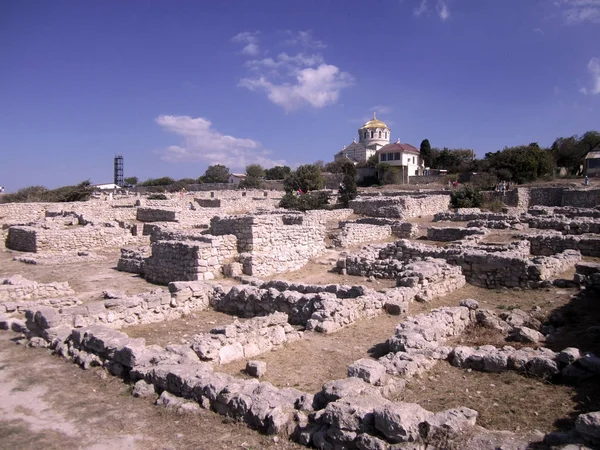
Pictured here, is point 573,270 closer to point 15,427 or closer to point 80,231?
point 15,427

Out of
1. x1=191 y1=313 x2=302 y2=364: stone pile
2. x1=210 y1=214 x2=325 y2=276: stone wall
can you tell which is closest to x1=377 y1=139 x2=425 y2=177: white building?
x1=210 y1=214 x2=325 y2=276: stone wall

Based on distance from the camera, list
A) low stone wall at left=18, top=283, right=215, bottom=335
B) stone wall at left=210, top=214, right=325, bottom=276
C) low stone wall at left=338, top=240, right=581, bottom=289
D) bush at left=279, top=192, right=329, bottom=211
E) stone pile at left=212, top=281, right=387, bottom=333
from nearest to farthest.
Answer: low stone wall at left=18, top=283, right=215, bottom=335 → stone pile at left=212, top=281, right=387, bottom=333 → low stone wall at left=338, top=240, right=581, bottom=289 → stone wall at left=210, top=214, right=325, bottom=276 → bush at left=279, top=192, right=329, bottom=211

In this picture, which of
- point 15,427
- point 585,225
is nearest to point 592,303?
point 15,427

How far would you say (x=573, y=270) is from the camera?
13.4 metres

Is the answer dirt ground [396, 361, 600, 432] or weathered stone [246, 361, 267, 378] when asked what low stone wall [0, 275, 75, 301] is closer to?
weathered stone [246, 361, 267, 378]

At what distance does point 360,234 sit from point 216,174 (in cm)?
9138

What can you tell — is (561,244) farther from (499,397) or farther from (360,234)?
(499,397)

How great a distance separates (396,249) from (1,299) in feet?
37.6

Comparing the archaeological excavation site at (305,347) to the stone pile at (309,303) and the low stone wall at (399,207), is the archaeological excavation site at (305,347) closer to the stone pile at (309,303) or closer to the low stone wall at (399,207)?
the stone pile at (309,303)

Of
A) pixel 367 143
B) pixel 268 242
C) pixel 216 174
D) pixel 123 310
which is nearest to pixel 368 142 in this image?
pixel 367 143

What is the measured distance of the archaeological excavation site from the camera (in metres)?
4.84

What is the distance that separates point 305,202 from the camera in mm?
37594

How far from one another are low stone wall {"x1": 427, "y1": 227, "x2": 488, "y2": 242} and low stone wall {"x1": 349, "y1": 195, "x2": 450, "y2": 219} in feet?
30.4

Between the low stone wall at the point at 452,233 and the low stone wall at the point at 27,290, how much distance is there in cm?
1535
